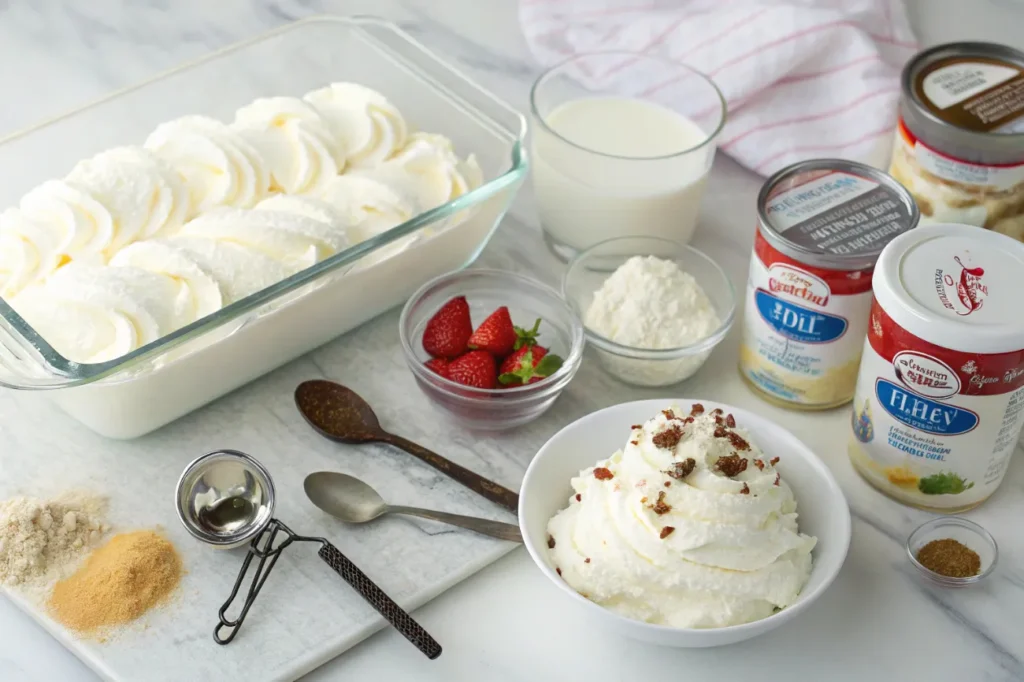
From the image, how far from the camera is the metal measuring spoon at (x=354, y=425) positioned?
1.66 metres

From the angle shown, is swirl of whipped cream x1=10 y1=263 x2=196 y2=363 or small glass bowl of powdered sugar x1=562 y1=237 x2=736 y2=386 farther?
small glass bowl of powdered sugar x1=562 y1=237 x2=736 y2=386

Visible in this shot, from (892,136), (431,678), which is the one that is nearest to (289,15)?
(892,136)

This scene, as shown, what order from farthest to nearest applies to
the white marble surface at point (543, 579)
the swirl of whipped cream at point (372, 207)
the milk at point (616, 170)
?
the milk at point (616, 170), the swirl of whipped cream at point (372, 207), the white marble surface at point (543, 579)

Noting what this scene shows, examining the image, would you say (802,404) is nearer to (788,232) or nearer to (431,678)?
(788,232)

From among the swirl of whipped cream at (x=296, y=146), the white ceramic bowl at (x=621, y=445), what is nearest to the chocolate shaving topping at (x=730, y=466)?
the white ceramic bowl at (x=621, y=445)

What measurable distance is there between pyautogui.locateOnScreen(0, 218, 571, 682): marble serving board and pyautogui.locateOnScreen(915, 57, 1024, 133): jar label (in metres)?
0.75

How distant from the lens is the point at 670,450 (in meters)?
1.45

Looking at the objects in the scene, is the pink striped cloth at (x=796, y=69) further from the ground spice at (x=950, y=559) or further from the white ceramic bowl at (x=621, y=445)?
the ground spice at (x=950, y=559)

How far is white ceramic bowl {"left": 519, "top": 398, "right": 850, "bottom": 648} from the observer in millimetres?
1363

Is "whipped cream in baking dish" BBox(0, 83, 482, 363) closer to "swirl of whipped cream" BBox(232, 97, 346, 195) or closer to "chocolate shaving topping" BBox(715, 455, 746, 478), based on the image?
"swirl of whipped cream" BBox(232, 97, 346, 195)

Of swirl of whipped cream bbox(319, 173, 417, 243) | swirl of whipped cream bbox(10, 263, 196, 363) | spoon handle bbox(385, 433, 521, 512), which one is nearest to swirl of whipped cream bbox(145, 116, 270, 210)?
swirl of whipped cream bbox(319, 173, 417, 243)

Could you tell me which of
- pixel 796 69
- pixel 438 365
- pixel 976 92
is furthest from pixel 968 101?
pixel 438 365

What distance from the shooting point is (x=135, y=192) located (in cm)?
177

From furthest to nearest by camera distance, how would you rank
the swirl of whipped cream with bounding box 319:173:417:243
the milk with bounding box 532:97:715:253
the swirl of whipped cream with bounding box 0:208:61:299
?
the milk with bounding box 532:97:715:253, the swirl of whipped cream with bounding box 319:173:417:243, the swirl of whipped cream with bounding box 0:208:61:299
